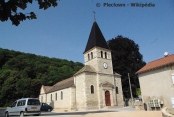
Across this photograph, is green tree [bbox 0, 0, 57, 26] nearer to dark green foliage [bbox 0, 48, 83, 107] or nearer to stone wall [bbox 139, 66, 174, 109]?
stone wall [bbox 139, 66, 174, 109]

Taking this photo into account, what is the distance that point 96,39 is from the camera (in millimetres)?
29562

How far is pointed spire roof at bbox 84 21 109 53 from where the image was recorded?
96.0 ft

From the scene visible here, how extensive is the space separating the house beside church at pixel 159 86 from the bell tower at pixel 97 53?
11.2 metres

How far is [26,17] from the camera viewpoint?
3.40m

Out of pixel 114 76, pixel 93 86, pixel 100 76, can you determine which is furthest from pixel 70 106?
pixel 114 76

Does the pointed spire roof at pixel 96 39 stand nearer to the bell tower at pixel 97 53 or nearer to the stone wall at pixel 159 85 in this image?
the bell tower at pixel 97 53

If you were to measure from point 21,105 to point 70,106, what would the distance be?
46.3 feet

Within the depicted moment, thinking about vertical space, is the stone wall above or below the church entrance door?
above

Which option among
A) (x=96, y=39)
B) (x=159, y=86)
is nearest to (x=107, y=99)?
(x=96, y=39)

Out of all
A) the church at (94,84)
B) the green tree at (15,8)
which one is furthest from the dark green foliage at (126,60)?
the green tree at (15,8)

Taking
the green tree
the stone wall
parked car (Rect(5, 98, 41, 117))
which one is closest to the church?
the stone wall

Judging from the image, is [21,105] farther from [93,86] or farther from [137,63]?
[137,63]

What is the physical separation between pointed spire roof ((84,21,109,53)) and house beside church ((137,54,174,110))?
1339 centimetres

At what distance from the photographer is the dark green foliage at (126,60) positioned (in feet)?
109
